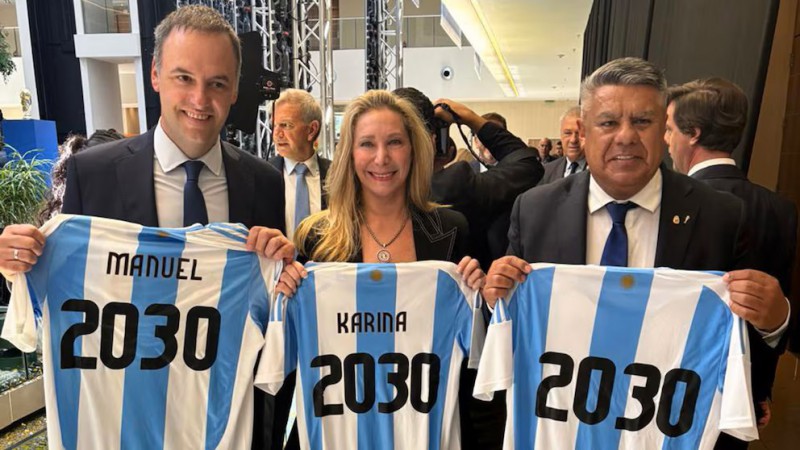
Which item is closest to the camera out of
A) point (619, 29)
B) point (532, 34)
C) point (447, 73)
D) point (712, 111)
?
point (712, 111)

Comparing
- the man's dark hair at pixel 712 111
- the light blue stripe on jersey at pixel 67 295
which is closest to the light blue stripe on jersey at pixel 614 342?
the man's dark hair at pixel 712 111

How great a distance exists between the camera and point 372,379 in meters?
1.62

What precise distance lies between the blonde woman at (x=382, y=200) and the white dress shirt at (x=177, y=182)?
11.2 inches

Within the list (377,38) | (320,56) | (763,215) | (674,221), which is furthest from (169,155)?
(377,38)

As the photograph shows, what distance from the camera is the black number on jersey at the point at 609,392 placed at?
1533 mm

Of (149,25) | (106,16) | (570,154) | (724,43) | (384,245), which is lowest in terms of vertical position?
(384,245)

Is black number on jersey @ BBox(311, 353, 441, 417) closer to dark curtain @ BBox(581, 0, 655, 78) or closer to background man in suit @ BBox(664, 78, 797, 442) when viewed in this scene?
background man in suit @ BBox(664, 78, 797, 442)

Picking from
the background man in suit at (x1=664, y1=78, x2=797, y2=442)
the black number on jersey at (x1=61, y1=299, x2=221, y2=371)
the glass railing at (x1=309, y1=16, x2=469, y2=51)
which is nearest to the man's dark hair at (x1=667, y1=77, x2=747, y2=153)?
the background man in suit at (x1=664, y1=78, x2=797, y2=442)

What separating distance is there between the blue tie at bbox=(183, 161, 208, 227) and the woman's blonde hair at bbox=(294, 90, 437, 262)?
330 mm

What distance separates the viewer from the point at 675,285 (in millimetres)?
1493

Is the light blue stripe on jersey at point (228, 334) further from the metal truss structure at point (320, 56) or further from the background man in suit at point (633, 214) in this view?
the metal truss structure at point (320, 56)

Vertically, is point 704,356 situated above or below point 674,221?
below

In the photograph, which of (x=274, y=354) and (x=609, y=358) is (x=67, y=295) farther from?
(x=609, y=358)

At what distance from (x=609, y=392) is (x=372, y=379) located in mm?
673
